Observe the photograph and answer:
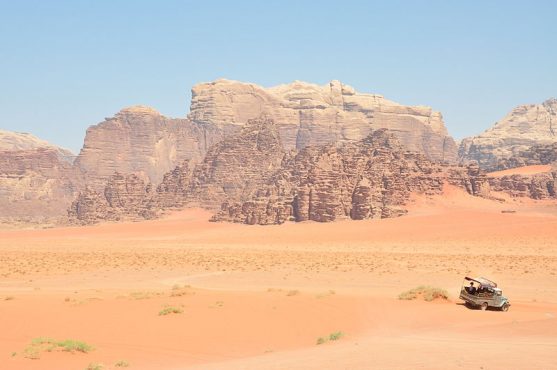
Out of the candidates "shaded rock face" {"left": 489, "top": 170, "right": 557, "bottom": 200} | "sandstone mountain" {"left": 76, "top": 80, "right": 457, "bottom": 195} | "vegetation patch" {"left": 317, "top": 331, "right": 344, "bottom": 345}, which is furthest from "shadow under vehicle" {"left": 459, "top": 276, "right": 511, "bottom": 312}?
"sandstone mountain" {"left": 76, "top": 80, "right": 457, "bottom": 195}

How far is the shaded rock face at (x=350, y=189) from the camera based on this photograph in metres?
75.5

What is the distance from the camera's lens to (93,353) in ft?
50.0

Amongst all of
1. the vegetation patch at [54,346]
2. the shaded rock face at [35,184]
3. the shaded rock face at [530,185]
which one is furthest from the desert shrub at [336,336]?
the shaded rock face at [35,184]

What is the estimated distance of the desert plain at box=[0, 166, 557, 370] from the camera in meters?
14.1

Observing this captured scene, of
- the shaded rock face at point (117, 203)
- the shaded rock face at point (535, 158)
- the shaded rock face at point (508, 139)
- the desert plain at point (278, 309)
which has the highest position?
the shaded rock face at point (508, 139)

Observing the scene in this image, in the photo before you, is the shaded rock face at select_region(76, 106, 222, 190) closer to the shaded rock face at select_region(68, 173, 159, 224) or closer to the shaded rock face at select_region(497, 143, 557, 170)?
the shaded rock face at select_region(68, 173, 159, 224)

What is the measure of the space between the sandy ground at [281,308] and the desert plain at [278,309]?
0.18 ft

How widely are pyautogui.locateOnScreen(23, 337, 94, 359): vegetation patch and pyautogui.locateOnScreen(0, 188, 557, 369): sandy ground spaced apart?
128 mm

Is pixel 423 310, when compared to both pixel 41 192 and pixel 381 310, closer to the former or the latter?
pixel 381 310

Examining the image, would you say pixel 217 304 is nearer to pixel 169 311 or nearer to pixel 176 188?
pixel 169 311

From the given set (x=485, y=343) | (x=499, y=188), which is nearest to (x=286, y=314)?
(x=485, y=343)

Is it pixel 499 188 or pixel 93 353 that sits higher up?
pixel 499 188

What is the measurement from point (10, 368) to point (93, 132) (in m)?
154

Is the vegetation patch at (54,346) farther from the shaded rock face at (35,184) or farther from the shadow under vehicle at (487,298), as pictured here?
the shaded rock face at (35,184)
